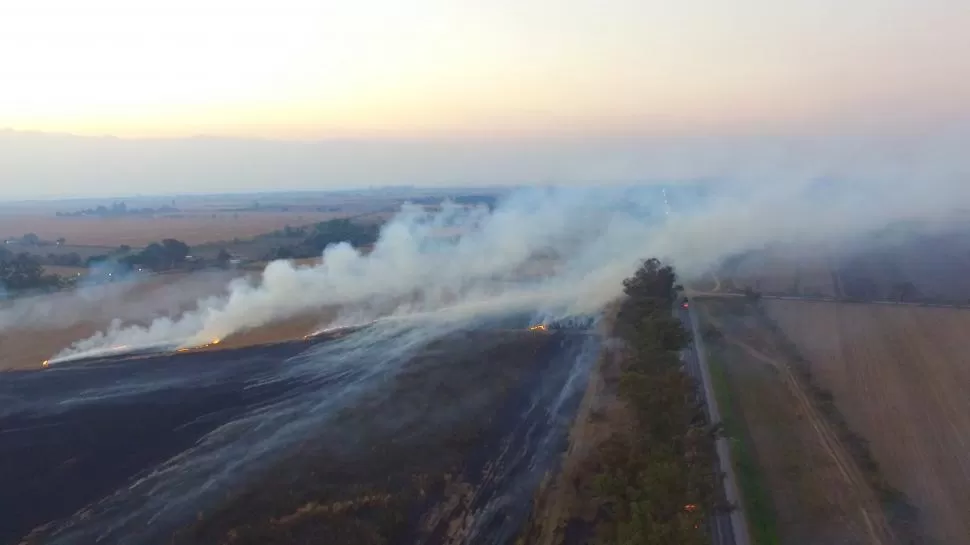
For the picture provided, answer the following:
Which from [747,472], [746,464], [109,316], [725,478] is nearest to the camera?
[725,478]

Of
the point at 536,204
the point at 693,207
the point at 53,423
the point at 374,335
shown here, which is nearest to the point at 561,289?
the point at 374,335

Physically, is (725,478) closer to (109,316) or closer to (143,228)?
(109,316)

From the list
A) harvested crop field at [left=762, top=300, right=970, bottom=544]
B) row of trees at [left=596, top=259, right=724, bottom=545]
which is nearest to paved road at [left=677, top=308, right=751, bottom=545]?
row of trees at [left=596, top=259, right=724, bottom=545]

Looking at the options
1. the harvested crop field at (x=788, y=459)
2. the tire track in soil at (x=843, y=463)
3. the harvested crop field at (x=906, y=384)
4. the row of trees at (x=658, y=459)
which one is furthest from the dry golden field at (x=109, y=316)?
the harvested crop field at (x=906, y=384)

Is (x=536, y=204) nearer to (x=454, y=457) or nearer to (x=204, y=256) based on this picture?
(x=204, y=256)

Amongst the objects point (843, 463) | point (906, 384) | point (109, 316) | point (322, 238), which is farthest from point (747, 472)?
point (322, 238)

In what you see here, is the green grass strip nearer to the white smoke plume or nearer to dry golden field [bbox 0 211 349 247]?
the white smoke plume
